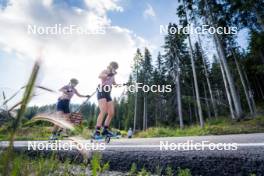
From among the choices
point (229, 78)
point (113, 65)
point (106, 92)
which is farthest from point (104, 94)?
point (229, 78)

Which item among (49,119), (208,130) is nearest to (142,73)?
(208,130)

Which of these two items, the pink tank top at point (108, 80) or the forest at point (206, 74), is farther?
the forest at point (206, 74)

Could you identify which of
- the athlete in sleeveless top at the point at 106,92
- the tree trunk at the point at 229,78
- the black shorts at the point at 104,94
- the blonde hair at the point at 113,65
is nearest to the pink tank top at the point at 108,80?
the athlete in sleeveless top at the point at 106,92

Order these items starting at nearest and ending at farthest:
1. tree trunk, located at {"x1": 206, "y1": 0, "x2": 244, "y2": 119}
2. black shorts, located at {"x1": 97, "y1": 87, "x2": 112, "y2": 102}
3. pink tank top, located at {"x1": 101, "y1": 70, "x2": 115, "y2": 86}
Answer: pink tank top, located at {"x1": 101, "y1": 70, "x2": 115, "y2": 86} < black shorts, located at {"x1": 97, "y1": 87, "x2": 112, "y2": 102} < tree trunk, located at {"x1": 206, "y1": 0, "x2": 244, "y2": 119}

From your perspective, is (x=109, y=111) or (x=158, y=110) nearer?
(x=109, y=111)

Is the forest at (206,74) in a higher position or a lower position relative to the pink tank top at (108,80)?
higher

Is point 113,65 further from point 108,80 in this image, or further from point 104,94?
point 104,94

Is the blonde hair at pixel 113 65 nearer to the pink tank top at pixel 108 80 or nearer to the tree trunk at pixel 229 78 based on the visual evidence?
the pink tank top at pixel 108 80

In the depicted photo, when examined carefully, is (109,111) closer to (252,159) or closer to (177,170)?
(177,170)

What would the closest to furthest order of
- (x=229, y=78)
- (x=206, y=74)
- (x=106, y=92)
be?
(x=106, y=92) < (x=229, y=78) < (x=206, y=74)

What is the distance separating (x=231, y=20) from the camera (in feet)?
75.9

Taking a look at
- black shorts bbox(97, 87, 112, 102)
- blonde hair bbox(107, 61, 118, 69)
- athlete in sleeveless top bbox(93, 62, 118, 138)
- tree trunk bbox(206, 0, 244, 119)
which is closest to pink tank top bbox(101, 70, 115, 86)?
athlete in sleeveless top bbox(93, 62, 118, 138)

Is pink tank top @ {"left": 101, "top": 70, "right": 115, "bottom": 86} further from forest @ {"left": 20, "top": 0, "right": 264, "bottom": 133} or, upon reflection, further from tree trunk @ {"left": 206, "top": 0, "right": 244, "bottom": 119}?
tree trunk @ {"left": 206, "top": 0, "right": 244, "bottom": 119}

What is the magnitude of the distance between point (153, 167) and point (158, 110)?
55192 millimetres
